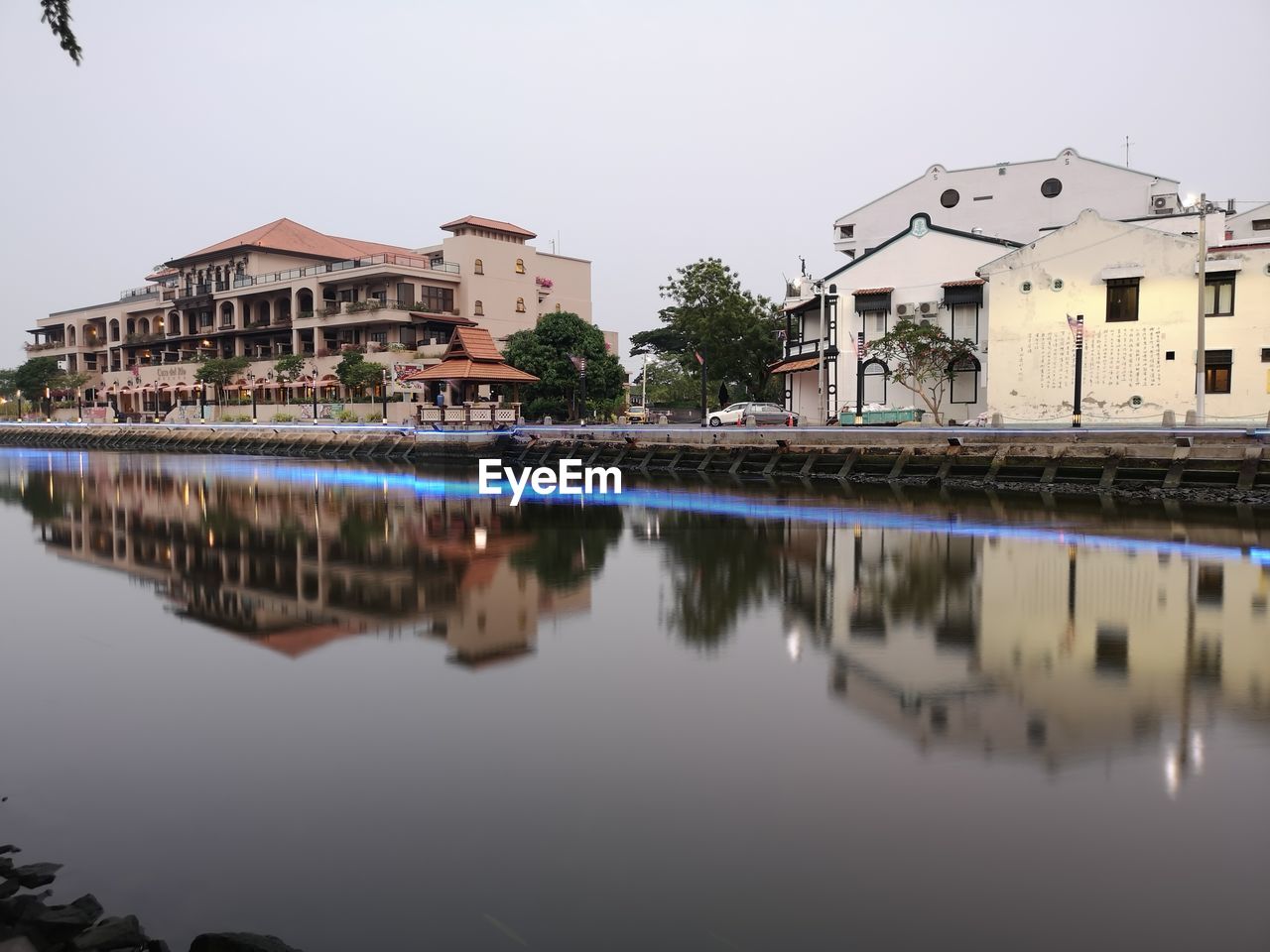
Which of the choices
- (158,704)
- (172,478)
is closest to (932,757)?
(158,704)

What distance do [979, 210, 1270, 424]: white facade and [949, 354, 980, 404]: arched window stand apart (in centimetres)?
337

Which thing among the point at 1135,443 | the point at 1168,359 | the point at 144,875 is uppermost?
the point at 1168,359

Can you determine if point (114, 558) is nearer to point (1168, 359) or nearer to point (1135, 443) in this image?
point (1135, 443)

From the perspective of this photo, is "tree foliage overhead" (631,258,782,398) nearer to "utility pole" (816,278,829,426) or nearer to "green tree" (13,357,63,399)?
"utility pole" (816,278,829,426)

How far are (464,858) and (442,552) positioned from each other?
45.3ft

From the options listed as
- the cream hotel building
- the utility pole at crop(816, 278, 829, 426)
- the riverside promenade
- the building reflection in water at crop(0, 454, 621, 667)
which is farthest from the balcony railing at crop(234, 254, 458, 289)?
the building reflection in water at crop(0, 454, 621, 667)

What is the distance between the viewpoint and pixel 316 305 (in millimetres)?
72875

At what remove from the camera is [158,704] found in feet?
33.2

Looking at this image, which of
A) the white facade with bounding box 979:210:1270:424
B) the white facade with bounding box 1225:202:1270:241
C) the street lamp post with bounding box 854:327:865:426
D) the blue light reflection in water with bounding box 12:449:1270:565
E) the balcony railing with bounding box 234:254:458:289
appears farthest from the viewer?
the balcony railing with bounding box 234:254:458:289

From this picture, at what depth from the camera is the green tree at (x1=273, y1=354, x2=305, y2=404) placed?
2771 inches

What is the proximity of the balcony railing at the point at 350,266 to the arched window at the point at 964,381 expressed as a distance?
135 ft

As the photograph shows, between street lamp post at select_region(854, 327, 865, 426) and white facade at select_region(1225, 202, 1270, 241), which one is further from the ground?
white facade at select_region(1225, 202, 1270, 241)

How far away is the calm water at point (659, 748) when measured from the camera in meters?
5.84

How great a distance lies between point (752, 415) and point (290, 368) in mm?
38990
